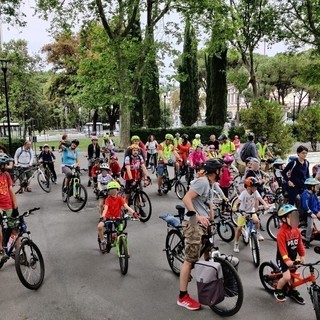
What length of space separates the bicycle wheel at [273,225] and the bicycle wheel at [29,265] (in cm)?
472

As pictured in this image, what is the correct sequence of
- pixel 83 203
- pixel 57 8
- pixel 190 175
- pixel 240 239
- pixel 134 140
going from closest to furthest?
pixel 240 239 → pixel 134 140 → pixel 83 203 → pixel 190 175 → pixel 57 8

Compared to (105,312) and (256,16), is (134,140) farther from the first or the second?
(256,16)

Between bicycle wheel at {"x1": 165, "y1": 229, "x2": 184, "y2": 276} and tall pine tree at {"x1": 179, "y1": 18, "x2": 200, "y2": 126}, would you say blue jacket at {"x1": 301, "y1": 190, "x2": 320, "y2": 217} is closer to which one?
bicycle wheel at {"x1": 165, "y1": 229, "x2": 184, "y2": 276}

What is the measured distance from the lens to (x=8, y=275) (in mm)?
6191

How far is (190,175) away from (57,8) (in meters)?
16.3

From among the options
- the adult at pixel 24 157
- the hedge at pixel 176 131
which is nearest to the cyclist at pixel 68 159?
the adult at pixel 24 157

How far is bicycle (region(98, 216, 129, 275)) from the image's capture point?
600cm

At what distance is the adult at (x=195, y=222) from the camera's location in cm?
473

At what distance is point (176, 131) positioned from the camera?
108 feet

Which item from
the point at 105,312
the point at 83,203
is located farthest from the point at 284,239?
the point at 83,203

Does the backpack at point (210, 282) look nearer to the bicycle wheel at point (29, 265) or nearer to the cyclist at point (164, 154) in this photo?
the bicycle wheel at point (29, 265)

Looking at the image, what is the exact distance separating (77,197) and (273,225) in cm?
551

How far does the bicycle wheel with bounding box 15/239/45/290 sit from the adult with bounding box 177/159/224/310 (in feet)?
7.48

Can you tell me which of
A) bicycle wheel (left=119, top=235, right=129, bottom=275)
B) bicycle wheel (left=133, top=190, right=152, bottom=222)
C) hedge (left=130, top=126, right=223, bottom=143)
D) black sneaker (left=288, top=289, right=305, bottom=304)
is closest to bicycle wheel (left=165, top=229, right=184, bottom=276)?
bicycle wheel (left=119, top=235, right=129, bottom=275)
